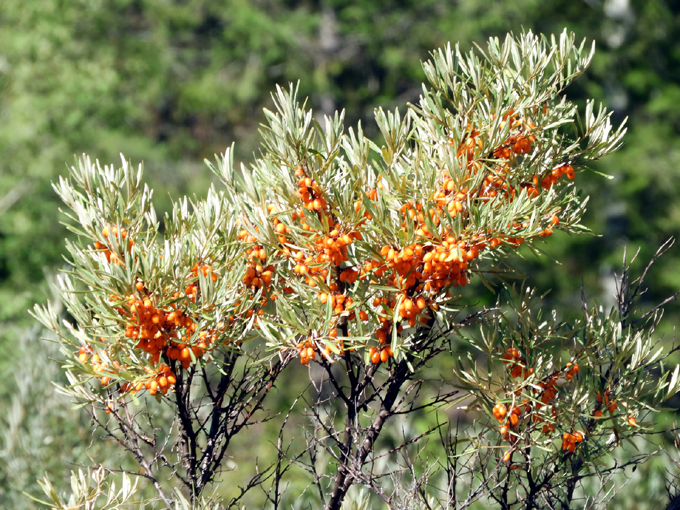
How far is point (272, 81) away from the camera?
1214 cm

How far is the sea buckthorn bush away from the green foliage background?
8100 mm

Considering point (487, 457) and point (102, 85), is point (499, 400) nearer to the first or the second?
point (487, 457)

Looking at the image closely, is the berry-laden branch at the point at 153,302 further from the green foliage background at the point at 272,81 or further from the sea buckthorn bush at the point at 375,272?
the green foliage background at the point at 272,81

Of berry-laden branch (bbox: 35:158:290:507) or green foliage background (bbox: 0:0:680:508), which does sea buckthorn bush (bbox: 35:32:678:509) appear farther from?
green foliage background (bbox: 0:0:680:508)

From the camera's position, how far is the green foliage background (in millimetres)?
9898

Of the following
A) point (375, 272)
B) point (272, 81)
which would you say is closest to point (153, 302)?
point (375, 272)

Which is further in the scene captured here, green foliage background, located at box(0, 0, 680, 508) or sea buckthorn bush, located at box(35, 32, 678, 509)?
green foliage background, located at box(0, 0, 680, 508)

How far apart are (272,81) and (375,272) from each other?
11211 mm

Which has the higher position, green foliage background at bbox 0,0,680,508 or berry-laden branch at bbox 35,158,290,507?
green foliage background at bbox 0,0,680,508

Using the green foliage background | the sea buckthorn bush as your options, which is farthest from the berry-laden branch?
the green foliage background

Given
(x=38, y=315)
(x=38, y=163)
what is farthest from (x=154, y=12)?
(x=38, y=315)

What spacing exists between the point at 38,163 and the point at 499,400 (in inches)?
371

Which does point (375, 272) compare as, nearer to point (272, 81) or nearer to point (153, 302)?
point (153, 302)

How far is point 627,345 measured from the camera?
5.80ft
